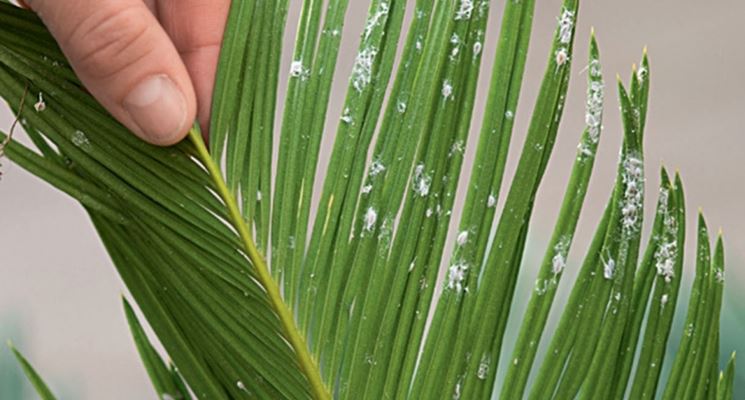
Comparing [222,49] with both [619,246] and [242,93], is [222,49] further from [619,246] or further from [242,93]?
[619,246]

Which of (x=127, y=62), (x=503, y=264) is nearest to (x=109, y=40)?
(x=127, y=62)

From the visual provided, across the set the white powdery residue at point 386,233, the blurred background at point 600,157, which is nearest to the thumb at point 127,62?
the white powdery residue at point 386,233

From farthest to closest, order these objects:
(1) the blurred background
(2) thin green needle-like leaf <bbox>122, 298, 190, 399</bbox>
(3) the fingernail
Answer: (1) the blurred background, (2) thin green needle-like leaf <bbox>122, 298, 190, 399</bbox>, (3) the fingernail

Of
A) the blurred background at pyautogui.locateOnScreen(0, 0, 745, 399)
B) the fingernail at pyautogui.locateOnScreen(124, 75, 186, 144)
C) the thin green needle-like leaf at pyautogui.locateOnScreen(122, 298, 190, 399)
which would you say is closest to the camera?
the fingernail at pyautogui.locateOnScreen(124, 75, 186, 144)

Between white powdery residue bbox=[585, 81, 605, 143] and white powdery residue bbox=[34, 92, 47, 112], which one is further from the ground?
white powdery residue bbox=[585, 81, 605, 143]

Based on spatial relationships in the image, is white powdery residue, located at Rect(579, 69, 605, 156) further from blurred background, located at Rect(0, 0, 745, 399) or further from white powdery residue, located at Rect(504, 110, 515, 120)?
blurred background, located at Rect(0, 0, 745, 399)

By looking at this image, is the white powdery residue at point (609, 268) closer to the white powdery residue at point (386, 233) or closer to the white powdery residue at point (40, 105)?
the white powdery residue at point (386, 233)

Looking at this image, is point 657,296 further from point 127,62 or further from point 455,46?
point 127,62

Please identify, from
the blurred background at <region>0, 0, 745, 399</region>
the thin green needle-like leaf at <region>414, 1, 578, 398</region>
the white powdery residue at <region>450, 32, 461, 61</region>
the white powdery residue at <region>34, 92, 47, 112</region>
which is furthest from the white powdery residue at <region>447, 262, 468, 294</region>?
the blurred background at <region>0, 0, 745, 399</region>
